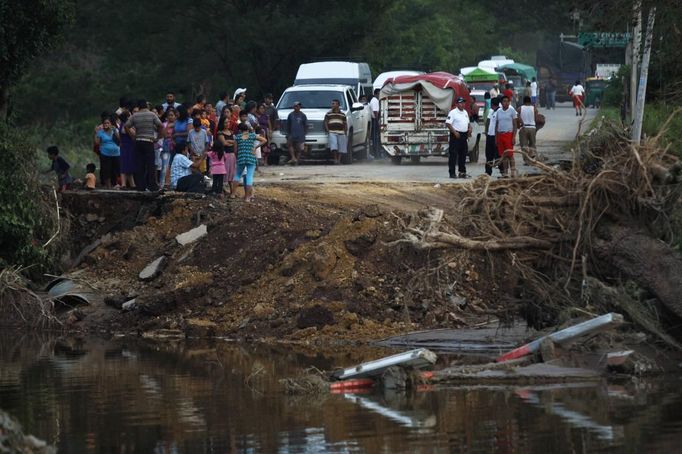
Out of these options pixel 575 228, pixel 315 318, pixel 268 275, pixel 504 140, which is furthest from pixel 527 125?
pixel 575 228

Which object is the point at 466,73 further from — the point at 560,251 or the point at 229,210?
the point at 560,251

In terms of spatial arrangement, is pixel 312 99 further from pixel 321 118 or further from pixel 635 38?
pixel 635 38

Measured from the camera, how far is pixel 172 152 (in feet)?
85.0

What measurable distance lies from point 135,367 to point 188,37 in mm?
35372

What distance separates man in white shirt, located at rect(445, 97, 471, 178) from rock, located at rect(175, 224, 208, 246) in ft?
26.0

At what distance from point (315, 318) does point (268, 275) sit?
1.82m

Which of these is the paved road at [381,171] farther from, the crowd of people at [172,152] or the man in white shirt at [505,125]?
the crowd of people at [172,152]

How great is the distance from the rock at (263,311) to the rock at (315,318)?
2.21 ft

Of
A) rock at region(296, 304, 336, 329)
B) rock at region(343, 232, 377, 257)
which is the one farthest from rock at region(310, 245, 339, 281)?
Answer: rock at region(296, 304, 336, 329)

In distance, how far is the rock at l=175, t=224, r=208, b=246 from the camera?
2284 centimetres

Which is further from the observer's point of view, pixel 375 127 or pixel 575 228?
pixel 375 127

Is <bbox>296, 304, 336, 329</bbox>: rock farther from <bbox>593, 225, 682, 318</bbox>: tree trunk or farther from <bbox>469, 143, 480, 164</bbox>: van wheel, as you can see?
<bbox>469, 143, 480, 164</bbox>: van wheel

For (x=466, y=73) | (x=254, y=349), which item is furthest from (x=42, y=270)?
(x=466, y=73)

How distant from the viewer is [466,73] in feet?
177
